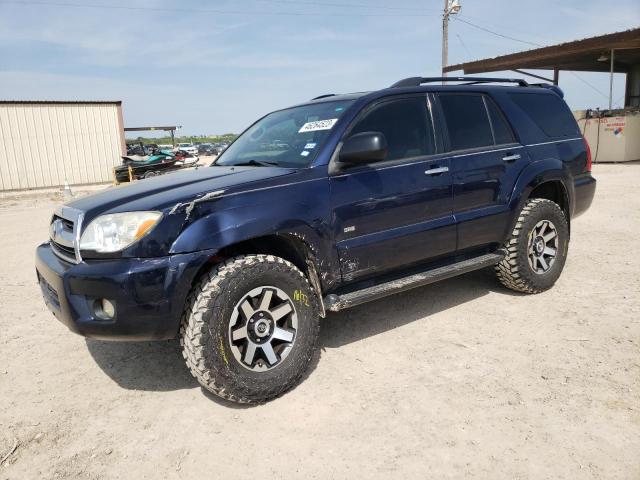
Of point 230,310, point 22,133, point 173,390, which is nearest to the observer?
point 230,310

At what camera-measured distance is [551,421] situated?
101 inches

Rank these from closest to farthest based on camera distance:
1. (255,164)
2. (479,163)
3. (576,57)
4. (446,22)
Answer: (255,164) → (479,163) → (576,57) → (446,22)

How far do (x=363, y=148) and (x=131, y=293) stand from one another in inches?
63.3

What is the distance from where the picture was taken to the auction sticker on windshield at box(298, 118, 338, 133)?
3.42 metres

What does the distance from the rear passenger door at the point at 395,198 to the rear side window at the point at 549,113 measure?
4.11 feet

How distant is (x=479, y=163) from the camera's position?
394cm

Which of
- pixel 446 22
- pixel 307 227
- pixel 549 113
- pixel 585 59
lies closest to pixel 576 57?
pixel 585 59

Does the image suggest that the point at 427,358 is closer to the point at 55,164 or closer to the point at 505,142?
Answer: the point at 505,142

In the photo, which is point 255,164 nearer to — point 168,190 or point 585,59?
point 168,190

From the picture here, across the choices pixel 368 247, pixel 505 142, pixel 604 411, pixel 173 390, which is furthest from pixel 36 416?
pixel 505 142

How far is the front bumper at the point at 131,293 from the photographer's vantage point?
2.57m

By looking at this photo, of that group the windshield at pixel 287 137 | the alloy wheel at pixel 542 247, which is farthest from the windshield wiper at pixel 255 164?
the alloy wheel at pixel 542 247

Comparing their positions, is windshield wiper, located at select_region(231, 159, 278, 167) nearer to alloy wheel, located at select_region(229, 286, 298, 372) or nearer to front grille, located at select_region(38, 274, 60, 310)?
alloy wheel, located at select_region(229, 286, 298, 372)

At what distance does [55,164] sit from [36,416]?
1772cm
